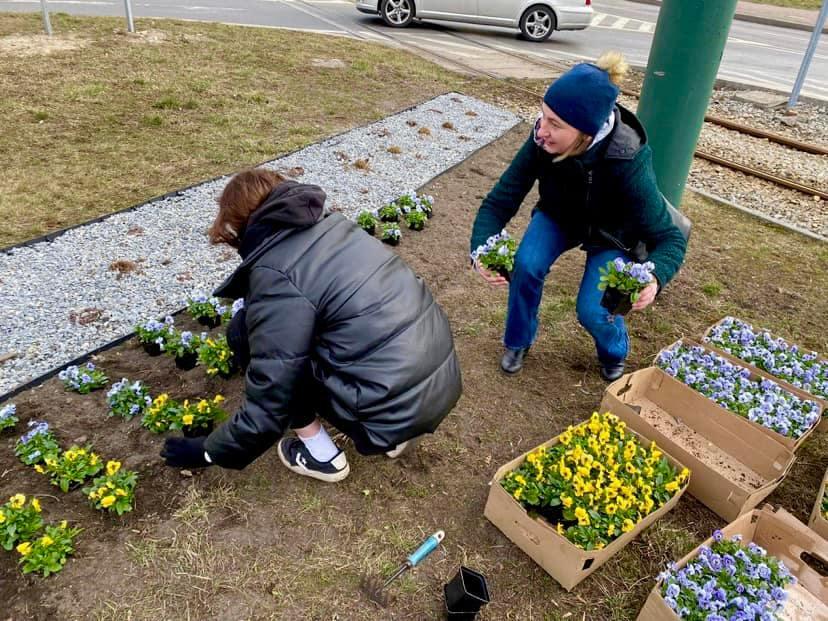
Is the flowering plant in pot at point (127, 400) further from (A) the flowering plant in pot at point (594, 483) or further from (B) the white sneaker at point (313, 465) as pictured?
(A) the flowering plant in pot at point (594, 483)

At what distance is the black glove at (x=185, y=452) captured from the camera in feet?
8.08

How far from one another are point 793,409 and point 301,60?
8708 mm

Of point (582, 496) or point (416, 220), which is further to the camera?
point (416, 220)

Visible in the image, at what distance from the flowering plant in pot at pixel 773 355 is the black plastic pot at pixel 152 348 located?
3272 mm

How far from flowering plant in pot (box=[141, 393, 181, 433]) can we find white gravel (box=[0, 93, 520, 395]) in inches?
35.0

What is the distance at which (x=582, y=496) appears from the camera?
242cm

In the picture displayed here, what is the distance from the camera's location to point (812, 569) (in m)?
2.50

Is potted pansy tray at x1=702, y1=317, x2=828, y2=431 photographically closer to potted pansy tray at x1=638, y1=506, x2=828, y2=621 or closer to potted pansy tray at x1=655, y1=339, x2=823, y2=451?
potted pansy tray at x1=655, y1=339, x2=823, y2=451

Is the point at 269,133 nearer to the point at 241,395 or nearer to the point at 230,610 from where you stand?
the point at 241,395

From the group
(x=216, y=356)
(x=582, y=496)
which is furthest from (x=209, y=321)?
(x=582, y=496)

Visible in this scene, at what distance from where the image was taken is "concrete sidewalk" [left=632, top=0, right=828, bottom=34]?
1950 cm

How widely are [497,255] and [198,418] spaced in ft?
5.46

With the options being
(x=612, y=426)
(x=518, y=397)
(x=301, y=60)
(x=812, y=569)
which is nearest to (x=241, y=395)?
(x=518, y=397)

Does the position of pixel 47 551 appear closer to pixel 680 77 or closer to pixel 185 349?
pixel 185 349
